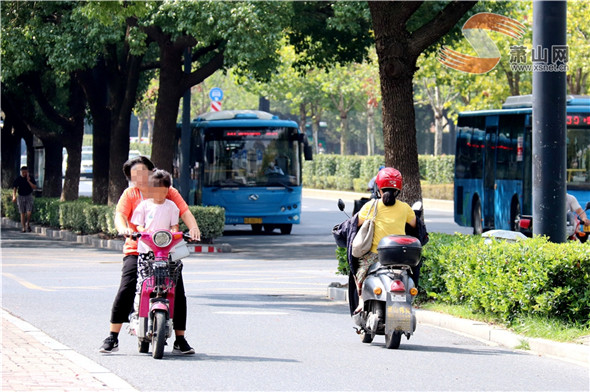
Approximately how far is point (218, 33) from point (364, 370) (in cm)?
1584

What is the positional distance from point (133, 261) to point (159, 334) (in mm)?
746

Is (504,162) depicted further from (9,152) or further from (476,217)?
(9,152)

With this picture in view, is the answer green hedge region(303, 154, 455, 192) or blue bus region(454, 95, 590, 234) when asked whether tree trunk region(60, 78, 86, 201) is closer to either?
blue bus region(454, 95, 590, 234)

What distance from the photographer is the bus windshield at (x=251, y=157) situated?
3181cm

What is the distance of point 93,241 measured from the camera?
1109 inches

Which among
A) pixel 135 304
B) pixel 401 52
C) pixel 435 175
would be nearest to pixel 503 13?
A: pixel 401 52

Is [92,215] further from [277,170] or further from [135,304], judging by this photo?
[135,304]

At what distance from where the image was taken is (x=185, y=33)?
2700 centimetres

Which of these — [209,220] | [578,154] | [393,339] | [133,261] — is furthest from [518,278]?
[209,220]

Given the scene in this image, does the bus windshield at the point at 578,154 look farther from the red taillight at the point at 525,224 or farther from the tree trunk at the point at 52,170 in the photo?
the tree trunk at the point at 52,170

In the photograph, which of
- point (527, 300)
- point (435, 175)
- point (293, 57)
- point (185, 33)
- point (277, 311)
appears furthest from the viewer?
point (293, 57)

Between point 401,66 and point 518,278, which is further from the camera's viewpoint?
point 401,66

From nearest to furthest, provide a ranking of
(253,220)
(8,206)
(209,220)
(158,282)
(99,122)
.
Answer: (158,282), (209,220), (253,220), (99,122), (8,206)

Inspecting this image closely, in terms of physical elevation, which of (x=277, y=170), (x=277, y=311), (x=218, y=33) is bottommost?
(x=277, y=311)
